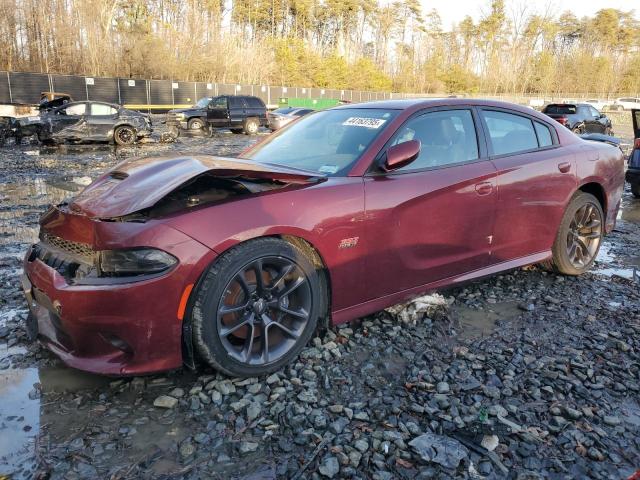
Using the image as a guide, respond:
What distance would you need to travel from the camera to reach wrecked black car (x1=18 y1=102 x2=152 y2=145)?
639 inches

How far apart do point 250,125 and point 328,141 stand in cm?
2128

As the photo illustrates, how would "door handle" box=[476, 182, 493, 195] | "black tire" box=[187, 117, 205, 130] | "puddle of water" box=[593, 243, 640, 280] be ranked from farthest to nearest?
1. "black tire" box=[187, 117, 205, 130]
2. "puddle of water" box=[593, 243, 640, 280]
3. "door handle" box=[476, 182, 493, 195]

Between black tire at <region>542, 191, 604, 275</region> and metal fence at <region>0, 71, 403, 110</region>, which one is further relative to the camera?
metal fence at <region>0, 71, 403, 110</region>

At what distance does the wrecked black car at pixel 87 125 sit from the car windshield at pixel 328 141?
48.4 ft

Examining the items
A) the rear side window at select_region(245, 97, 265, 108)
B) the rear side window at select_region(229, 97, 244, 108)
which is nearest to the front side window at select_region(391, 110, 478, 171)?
the rear side window at select_region(229, 97, 244, 108)

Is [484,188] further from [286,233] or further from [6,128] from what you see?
[6,128]

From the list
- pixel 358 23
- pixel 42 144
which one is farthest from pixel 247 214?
pixel 358 23

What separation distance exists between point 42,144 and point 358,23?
72.3 metres

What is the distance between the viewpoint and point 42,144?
17.2m

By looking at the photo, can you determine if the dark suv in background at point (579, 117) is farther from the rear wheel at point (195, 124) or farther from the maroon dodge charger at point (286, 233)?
the maroon dodge charger at point (286, 233)

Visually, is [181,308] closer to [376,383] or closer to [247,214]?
[247,214]

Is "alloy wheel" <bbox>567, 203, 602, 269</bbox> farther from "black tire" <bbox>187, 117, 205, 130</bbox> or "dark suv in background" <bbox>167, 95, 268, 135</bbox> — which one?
"black tire" <bbox>187, 117, 205, 130</bbox>

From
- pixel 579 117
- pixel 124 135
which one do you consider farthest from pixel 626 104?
pixel 124 135

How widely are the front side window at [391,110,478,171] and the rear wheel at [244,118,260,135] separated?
21073mm
